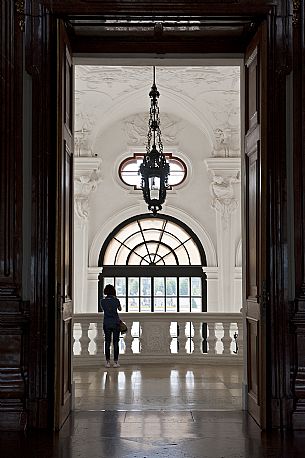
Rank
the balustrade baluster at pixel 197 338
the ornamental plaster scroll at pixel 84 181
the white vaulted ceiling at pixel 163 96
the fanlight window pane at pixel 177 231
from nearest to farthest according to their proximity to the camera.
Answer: the balustrade baluster at pixel 197 338, the white vaulted ceiling at pixel 163 96, the ornamental plaster scroll at pixel 84 181, the fanlight window pane at pixel 177 231

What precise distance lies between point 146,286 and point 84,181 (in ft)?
10.6

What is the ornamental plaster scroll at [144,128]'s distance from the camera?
62.9ft

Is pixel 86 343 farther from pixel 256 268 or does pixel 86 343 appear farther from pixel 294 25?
pixel 294 25

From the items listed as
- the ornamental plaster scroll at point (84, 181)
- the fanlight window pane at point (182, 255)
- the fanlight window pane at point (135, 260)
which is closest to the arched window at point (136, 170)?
the ornamental plaster scroll at point (84, 181)

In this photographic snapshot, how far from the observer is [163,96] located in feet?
56.4

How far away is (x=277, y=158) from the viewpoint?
21.9 feet

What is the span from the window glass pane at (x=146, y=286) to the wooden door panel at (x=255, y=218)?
40.9ft

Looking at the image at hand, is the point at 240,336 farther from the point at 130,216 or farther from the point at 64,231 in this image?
the point at 130,216

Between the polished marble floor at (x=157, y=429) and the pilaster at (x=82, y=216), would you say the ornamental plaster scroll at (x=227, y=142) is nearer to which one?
the pilaster at (x=82, y=216)

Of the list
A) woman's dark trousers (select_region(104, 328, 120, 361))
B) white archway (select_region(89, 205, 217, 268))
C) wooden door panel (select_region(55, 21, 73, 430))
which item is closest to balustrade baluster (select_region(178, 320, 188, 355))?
woman's dark trousers (select_region(104, 328, 120, 361))

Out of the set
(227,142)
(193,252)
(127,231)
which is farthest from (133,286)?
(227,142)

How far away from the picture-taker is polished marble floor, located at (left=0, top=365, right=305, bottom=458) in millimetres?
5617

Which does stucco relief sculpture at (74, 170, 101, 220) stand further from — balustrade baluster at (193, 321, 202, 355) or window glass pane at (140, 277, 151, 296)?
balustrade baluster at (193, 321, 202, 355)

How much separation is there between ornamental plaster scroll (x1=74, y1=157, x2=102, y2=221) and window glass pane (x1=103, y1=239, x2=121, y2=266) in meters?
1.13
